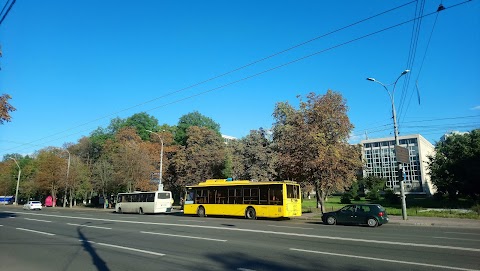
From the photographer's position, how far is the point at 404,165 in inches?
3812

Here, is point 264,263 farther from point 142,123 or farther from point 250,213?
point 142,123

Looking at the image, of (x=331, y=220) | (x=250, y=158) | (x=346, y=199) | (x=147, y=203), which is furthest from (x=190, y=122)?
(x=331, y=220)

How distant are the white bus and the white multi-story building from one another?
6917cm

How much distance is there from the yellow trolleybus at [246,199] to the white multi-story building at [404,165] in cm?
7171

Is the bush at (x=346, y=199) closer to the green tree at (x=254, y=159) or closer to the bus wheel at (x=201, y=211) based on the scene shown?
the green tree at (x=254, y=159)

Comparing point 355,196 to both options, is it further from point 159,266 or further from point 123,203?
point 159,266

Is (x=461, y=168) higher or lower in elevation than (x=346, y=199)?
higher

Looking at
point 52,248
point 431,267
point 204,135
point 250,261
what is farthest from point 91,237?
point 204,135

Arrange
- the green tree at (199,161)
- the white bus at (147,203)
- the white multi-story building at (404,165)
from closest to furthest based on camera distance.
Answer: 1. the white bus at (147,203)
2. the green tree at (199,161)
3. the white multi-story building at (404,165)

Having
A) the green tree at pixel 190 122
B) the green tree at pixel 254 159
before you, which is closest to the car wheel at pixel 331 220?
the green tree at pixel 254 159

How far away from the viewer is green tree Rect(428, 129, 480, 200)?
4528 cm

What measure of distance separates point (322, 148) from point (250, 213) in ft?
25.7

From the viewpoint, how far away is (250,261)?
9312 mm

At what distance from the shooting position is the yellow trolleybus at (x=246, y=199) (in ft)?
82.5
